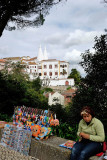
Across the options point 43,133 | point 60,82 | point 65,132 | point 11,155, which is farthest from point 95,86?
point 60,82

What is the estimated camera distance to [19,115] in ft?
15.3

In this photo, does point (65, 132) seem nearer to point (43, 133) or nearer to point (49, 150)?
point (43, 133)

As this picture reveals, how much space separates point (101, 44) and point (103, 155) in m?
4.78

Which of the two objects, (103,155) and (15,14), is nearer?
(103,155)

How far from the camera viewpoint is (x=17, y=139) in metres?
3.98

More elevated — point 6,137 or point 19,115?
point 19,115

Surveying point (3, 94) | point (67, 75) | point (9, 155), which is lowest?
point (9, 155)

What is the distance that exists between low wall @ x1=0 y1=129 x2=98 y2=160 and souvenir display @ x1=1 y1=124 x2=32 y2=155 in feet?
0.46

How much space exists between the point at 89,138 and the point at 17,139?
5.97 feet

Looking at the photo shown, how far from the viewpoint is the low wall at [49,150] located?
3304 mm

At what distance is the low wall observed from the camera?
330 centimetres

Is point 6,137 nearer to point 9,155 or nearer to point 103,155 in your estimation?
point 9,155

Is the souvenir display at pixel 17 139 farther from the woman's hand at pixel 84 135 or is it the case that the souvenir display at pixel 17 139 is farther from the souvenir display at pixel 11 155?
the woman's hand at pixel 84 135

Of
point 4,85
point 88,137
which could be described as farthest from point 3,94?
point 88,137
